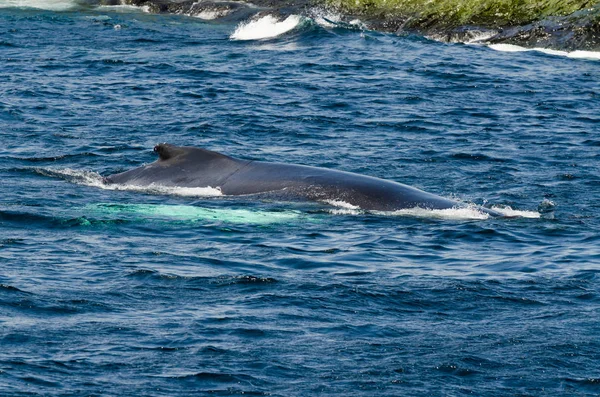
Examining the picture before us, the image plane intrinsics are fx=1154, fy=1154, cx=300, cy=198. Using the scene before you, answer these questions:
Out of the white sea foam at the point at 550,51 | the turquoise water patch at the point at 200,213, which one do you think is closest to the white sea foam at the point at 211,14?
the white sea foam at the point at 550,51

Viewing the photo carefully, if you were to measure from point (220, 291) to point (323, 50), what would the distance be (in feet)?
81.6

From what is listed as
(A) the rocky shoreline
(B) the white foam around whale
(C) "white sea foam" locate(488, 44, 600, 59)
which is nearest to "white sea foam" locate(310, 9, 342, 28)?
(A) the rocky shoreline

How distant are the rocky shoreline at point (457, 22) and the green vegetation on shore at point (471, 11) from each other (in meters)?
0.04

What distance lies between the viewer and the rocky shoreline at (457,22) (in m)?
38.3

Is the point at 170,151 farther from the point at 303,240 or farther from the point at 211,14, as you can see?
the point at 211,14

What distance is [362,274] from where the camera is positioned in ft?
49.1

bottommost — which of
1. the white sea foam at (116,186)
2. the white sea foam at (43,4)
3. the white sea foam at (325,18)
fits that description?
the white sea foam at (116,186)

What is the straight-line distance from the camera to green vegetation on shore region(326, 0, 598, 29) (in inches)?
1581

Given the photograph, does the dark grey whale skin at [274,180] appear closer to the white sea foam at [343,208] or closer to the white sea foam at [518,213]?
the white sea foam at [343,208]

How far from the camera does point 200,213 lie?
713 inches

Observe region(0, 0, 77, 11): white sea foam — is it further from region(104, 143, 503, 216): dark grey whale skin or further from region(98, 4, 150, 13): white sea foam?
region(104, 143, 503, 216): dark grey whale skin

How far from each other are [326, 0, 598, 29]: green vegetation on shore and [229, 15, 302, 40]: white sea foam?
11.3 feet

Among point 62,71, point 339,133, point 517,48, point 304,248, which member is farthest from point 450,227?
point 517,48

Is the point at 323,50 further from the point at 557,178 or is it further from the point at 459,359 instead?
the point at 459,359
